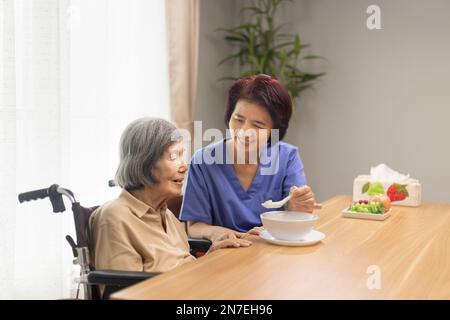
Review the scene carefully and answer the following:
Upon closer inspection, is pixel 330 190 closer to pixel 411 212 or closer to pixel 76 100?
pixel 411 212

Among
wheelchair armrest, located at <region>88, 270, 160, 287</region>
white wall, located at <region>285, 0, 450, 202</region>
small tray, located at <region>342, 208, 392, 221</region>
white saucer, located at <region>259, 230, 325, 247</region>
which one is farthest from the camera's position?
white wall, located at <region>285, 0, 450, 202</region>

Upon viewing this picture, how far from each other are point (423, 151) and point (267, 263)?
2.80 m

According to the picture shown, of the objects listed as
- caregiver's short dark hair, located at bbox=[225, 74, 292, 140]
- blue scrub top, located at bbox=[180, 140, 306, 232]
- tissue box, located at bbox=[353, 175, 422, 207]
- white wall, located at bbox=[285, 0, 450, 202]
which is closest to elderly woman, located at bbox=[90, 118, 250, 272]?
blue scrub top, located at bbox=[180, 140, 306, 232]

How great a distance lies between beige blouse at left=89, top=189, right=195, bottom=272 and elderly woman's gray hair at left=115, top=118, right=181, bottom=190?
2.3 inches

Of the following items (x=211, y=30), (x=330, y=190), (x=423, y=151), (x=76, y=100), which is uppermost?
(x=211, y=30)

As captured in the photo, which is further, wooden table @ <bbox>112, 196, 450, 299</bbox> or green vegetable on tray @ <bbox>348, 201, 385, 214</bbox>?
green vegetable on tray @ <bbox>348, 201, 385, 214</bbox>

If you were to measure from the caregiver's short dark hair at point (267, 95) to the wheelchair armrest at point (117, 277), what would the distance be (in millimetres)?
825

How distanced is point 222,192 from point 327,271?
732 millimetres

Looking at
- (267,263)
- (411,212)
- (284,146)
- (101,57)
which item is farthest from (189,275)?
(101,57)

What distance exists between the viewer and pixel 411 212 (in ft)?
7.29

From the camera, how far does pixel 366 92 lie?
3852mm

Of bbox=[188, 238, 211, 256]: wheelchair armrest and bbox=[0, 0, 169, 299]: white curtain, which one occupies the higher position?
bbox=[0, 0, 169, 299]: white curtain

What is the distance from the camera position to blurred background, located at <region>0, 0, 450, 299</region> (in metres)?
2.16

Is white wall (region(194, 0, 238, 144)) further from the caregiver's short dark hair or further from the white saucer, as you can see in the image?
the white saucer
